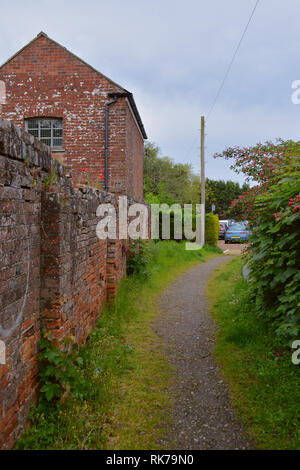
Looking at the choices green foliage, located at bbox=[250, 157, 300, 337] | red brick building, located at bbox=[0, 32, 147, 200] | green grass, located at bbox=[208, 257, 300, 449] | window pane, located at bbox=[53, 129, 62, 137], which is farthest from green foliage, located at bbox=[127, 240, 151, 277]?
window pane, located at bbox=[53, 129, 62, 137]

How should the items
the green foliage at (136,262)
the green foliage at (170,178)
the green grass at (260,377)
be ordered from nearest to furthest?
the green grass at (260,377) → the green foliage at (136,262) → the green foliage at (170,178)

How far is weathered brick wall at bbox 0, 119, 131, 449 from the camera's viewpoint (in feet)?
8.46

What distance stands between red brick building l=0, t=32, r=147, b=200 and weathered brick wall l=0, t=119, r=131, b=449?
20.5ft

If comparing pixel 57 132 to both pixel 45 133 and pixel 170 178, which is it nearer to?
pixel 45 133

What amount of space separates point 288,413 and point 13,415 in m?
2.44

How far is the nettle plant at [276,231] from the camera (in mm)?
4012

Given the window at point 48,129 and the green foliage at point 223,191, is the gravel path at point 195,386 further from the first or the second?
the green foliage at point 223,191

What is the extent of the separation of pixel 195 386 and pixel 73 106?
30.6ft

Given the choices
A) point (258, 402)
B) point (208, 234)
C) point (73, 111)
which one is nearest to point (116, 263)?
point (258, 402)

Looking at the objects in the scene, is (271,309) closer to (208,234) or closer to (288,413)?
(288,413)

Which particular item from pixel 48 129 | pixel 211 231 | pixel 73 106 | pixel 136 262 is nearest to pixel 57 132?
pixel 48 129

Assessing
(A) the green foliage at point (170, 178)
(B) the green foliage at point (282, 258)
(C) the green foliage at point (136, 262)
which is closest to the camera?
(B) the green foliage at point (282, 258)

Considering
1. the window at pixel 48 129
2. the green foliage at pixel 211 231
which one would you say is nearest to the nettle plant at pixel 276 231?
the window at pixel 48 129

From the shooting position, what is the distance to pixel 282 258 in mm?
4340
